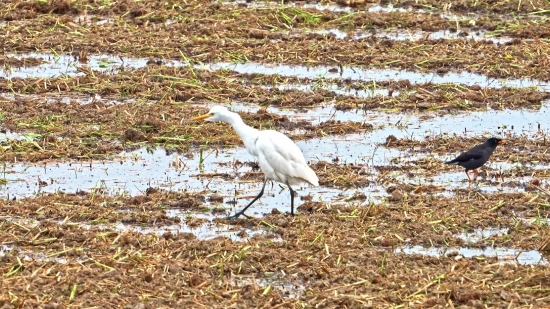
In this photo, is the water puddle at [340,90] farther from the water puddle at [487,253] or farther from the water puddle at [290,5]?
the water puddle at [487,253]

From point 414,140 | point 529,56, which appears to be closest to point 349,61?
point 529,56

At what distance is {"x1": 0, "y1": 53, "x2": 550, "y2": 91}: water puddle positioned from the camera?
17.9 metres

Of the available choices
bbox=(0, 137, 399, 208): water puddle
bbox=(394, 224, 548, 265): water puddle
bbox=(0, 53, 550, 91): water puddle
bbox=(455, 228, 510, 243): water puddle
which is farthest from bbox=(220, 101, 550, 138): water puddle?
bbox=(394, 224, 548, 265): water puddle

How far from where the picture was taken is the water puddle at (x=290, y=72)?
17922 mm

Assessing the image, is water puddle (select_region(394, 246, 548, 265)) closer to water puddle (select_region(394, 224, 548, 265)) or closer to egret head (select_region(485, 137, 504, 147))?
water puddle (select_region(394, 224, 548, 265))

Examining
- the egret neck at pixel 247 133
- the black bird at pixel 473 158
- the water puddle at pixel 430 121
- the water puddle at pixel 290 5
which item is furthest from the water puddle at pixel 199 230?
the water puddle at pixel 290 5

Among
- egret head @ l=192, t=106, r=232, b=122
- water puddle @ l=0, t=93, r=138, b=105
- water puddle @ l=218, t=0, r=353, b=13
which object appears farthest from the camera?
water puddle @ l=218, t=0, r=353, b=13

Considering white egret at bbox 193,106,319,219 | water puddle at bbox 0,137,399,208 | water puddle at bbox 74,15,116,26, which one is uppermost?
white egret at bbox 193,106,319,219

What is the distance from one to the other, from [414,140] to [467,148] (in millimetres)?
691

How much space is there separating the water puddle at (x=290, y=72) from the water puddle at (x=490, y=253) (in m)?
6.60

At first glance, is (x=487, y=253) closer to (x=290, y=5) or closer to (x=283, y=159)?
(x=283, y=159)

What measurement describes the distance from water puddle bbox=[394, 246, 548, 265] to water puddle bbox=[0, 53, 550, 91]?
21.7ft

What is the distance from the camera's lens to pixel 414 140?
1523 cm

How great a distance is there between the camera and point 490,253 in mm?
11227
